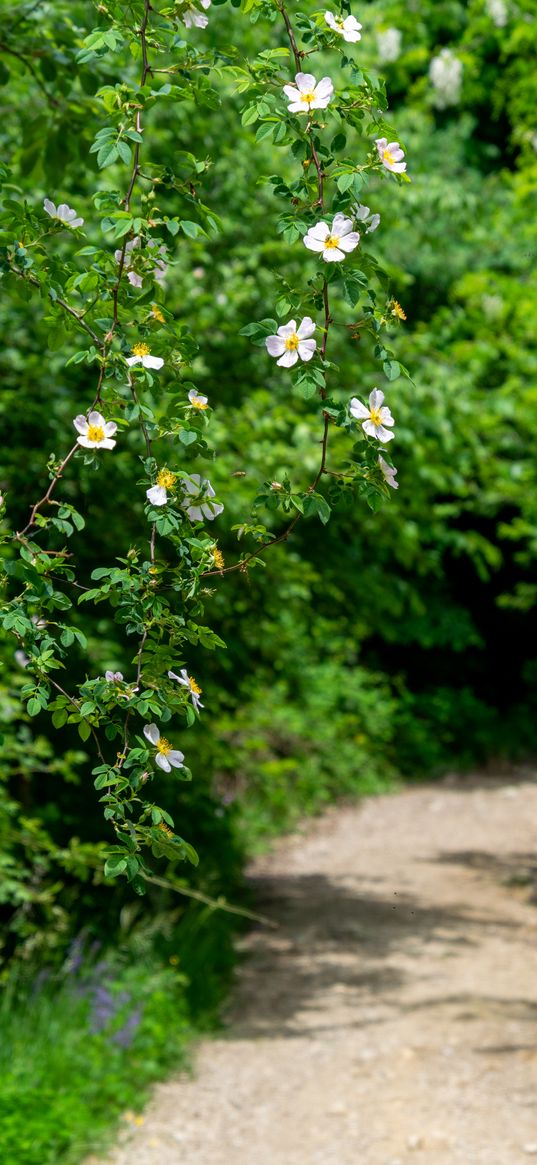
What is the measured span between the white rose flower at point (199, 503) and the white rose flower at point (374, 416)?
0.78ft

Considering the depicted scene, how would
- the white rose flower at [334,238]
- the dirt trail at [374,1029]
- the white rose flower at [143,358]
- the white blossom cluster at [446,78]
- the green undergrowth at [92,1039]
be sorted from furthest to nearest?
the white blossom cluster at [446,78] → the dirt trail at [374,1029] → the green undergrowth at [92,1039] → the white rose flower at [143,358] → the white rose flower at [334,238]

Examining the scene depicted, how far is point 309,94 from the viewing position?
1.83 metres

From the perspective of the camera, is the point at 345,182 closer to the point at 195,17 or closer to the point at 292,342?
the point at 292,342

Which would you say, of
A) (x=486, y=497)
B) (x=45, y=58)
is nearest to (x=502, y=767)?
(x=486, y=497)

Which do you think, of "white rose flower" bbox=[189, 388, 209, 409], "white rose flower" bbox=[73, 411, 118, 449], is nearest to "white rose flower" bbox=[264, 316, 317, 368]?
"white rose flower" bbox=[189, 388, 209, 409]

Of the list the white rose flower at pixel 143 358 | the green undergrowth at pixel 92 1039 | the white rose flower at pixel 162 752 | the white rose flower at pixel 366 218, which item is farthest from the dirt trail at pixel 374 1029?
the white rose flower at pixel 366 218

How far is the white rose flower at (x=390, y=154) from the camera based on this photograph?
1.87 metres

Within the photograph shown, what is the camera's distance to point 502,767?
1318cm

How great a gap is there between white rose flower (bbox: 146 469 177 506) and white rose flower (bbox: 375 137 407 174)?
0.54 meters

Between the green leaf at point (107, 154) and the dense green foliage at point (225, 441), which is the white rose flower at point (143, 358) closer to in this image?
the dense green foliage at point (225, 441)

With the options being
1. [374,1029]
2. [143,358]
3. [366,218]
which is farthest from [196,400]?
[374,1029]

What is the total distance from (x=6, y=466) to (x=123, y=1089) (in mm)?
2311

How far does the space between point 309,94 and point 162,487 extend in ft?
1.94

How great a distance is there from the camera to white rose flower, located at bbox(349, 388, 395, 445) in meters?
Result: 1.82
